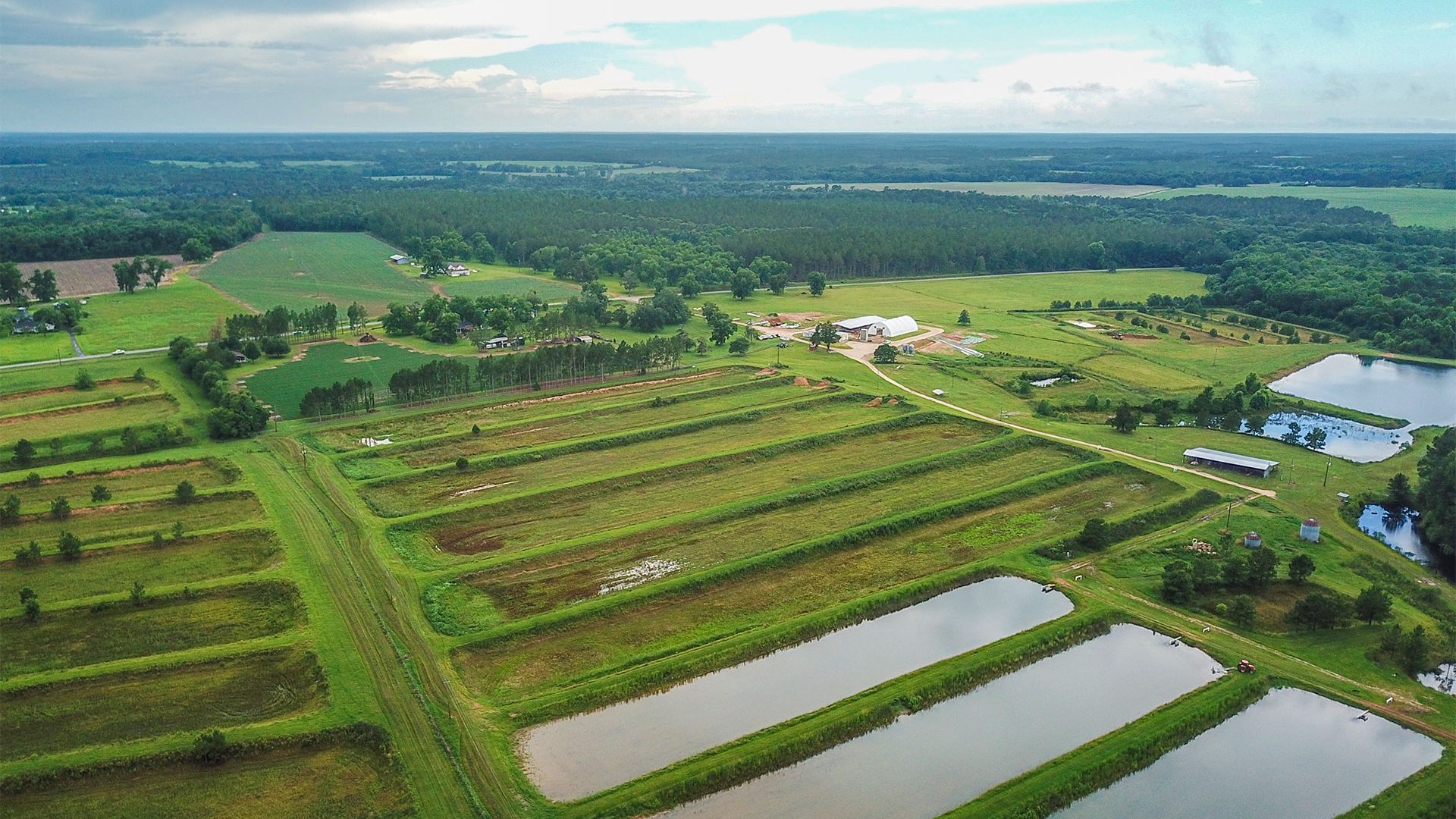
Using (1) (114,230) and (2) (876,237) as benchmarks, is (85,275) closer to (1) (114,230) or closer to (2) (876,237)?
(1) (114,230)

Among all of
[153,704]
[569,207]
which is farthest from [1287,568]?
[569,207]

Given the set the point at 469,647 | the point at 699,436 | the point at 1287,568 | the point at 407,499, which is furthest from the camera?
the point at 699,436

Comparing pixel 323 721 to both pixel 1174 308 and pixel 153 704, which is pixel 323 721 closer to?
pixel 153 704

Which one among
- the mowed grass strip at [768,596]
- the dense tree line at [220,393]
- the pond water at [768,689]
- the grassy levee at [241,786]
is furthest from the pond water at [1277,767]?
the dense tree line at [220,393]

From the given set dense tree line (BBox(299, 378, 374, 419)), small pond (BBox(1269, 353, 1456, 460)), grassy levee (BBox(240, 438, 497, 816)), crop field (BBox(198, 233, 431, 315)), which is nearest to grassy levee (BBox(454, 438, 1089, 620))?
grassy levee (BBox(240, 438, 497, 816))

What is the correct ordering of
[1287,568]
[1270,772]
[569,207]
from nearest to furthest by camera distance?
[1270,772], [1287,568], [569,207]
